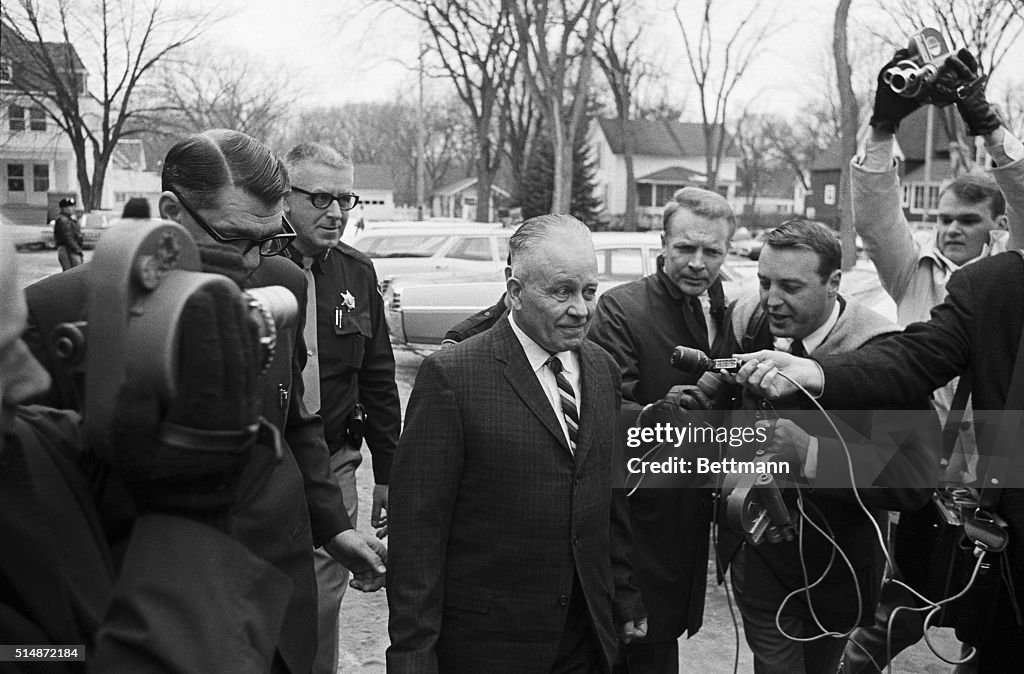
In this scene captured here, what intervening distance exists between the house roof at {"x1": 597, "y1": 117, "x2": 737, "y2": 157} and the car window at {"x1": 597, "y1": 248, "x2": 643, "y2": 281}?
6391cm

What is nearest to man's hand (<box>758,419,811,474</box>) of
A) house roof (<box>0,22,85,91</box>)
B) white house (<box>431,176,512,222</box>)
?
house roof (<box>0,22,85,91</box>)

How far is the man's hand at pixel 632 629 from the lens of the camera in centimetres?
302

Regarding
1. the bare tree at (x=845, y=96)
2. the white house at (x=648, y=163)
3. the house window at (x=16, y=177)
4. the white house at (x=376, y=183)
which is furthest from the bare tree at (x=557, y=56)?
the white house at (x=376, y=183)

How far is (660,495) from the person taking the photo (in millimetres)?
3617

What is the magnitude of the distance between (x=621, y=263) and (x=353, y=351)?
28.6 feet

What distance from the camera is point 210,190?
2359 mm

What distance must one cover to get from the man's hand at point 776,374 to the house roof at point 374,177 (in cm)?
8272

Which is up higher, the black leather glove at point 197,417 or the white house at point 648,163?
the white house at point 648,163

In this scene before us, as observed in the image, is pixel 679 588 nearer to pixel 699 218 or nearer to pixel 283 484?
pixel 699 218

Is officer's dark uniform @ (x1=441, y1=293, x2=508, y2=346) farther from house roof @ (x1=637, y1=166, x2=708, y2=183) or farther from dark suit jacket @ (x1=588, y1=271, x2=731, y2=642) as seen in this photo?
house roof @ (x1=637, y1=166, x2=708, y2=183)

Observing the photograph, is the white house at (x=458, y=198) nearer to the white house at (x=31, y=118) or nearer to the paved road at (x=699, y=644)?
the white house at (x=31, y=118)

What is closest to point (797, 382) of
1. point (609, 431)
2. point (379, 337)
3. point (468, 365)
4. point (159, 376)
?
point (609, 431)

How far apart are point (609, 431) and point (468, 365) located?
0.46 m

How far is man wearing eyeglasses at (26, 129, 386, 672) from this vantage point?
1.72 m
